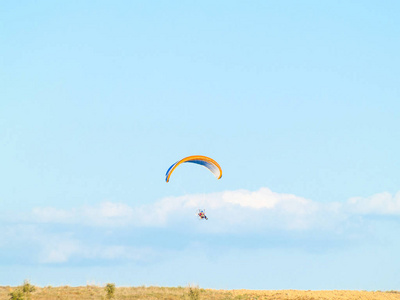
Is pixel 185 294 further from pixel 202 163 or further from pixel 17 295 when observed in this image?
pixel 17 295

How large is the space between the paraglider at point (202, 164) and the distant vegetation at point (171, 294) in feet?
27.4

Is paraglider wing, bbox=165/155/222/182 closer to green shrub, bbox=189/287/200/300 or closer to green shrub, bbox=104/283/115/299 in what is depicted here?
green shrub, bbox=189/287/200/300

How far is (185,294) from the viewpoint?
55219 mm

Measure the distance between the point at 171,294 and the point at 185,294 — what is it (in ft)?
5.64

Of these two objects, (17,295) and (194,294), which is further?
(194,294)

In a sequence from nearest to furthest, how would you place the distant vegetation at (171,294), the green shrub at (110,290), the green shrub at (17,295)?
the green shrub at (17,295) < the distant vegetation at (171,294) < the green shrub at (110,290)

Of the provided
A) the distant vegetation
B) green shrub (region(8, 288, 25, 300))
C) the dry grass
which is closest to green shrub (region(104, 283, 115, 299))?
the distant vegetation

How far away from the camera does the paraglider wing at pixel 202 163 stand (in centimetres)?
5309

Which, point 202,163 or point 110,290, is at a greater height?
point 202,163

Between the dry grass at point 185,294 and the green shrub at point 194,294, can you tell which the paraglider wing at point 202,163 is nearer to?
the green shrub at point 194,294

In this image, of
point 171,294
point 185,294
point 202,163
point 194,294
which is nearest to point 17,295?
point 171,294

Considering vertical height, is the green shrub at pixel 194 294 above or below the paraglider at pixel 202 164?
below

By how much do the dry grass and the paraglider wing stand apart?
11.8 meters

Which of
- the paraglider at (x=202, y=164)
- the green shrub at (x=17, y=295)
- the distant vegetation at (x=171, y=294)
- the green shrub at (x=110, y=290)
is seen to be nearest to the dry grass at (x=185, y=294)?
the distant vegetation at (x=171, y=294)
